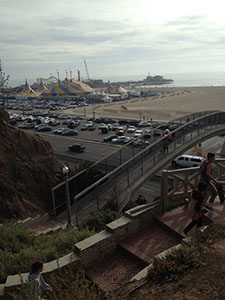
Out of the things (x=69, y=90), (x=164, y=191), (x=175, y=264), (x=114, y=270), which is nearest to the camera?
(x=175, y=264)

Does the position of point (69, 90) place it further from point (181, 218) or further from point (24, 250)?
point (181, 218)

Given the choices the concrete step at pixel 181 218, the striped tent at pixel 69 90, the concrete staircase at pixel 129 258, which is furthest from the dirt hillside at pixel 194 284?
the striped tent at pixel 69 90

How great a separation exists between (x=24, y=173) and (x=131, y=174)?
22.8 ft

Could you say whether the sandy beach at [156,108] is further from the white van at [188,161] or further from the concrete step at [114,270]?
the concrete step at [114,270]

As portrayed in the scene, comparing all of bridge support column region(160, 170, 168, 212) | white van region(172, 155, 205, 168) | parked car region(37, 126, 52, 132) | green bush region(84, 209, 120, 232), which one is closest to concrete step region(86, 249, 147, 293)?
bridge support column region(160, 170, 168, 212)

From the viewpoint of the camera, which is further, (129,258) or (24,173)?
(24,173)

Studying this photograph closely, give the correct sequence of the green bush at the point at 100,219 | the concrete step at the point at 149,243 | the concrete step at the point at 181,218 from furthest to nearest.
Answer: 1. the green bush at the point at 100,219
2. the concrete step at the point at 181,218
3. the concrete step at the point at 149,243

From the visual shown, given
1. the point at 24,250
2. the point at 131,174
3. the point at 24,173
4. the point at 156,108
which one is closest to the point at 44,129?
the point at 24,173

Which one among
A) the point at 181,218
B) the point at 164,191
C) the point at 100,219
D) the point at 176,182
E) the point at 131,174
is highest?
the point at 176,182

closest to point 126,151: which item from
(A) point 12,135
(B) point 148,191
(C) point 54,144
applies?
(B) point 148,191

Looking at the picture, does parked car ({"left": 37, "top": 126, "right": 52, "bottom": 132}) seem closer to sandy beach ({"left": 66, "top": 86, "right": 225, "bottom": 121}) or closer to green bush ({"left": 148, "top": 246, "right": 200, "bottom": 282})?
sandy beach ({"left": 66, "top": 86, "right": 225, "bottom": 121})

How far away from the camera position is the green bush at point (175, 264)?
4.36m

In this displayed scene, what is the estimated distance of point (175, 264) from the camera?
4.43 m

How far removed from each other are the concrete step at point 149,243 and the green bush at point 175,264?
2.52ft
